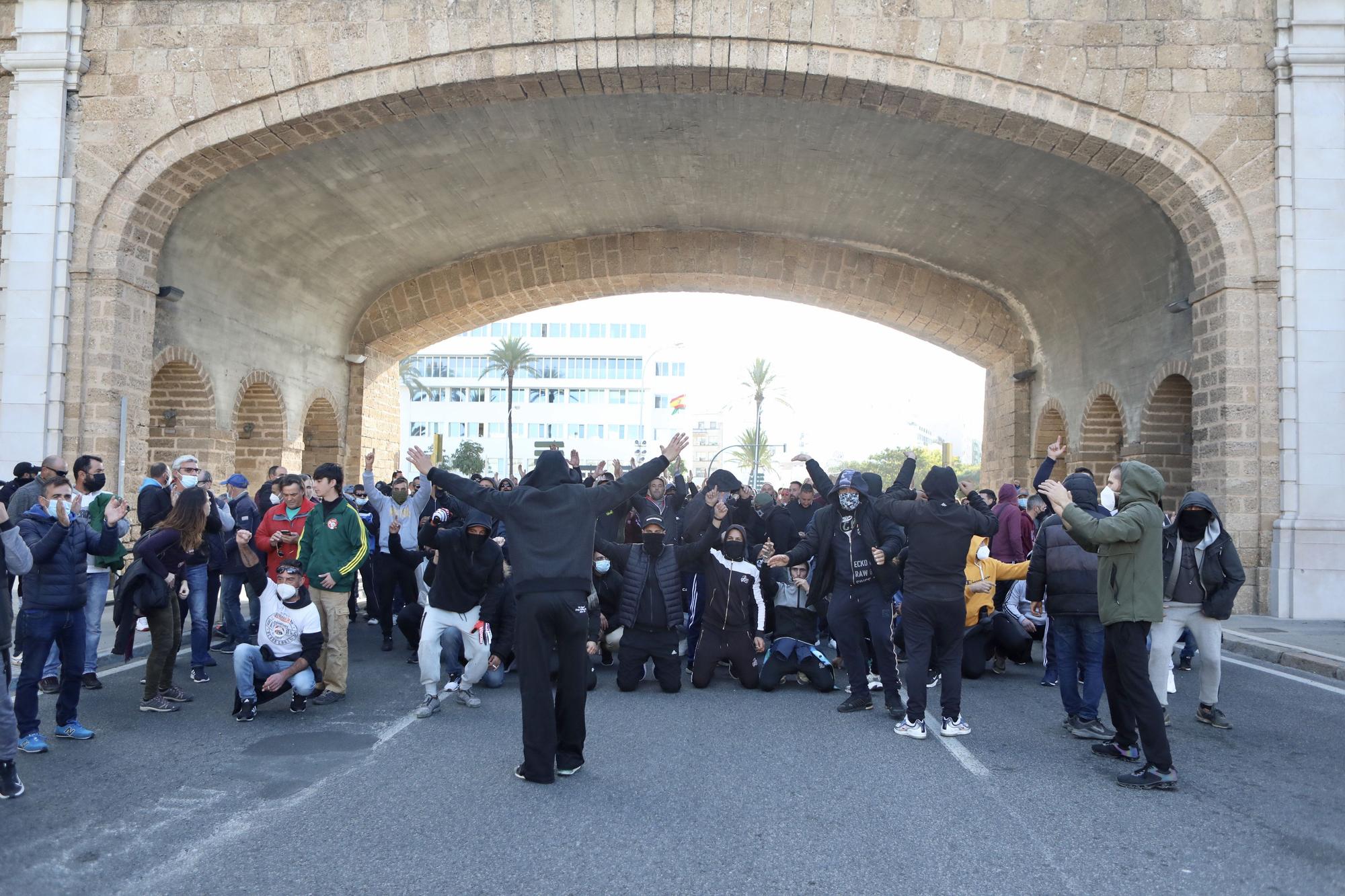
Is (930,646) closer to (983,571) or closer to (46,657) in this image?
(983,571)

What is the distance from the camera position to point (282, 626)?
7.33m

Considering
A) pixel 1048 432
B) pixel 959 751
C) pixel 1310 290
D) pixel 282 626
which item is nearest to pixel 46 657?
pixel 282 626

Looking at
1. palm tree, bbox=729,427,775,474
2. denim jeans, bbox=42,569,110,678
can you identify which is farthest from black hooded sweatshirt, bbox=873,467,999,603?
palm tree, bbox=729,427,775,474

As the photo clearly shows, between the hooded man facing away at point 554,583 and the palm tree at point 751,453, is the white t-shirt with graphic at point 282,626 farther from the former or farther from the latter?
the palm tree at point 751,453

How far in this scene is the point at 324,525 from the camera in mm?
7805

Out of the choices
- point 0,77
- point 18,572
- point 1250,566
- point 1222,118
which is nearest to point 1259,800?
point 18,572

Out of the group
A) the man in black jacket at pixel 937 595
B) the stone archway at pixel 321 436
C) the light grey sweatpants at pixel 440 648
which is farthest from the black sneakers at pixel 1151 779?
the stone archway at pixel 321 436

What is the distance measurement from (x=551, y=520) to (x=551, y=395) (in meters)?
69.7

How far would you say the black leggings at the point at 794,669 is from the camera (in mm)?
8453

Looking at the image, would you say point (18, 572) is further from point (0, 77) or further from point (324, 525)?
point (0, 77)

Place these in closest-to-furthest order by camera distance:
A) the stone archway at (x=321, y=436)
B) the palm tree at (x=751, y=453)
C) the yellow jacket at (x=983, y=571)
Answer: the yellow jacket at (x=983, y=571) → the stone archway at (x=321, y=436) → the palm tree at (x=751, y=453)

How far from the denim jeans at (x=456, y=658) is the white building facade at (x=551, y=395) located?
6485 cm

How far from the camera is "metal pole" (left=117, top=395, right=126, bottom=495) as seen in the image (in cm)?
1377

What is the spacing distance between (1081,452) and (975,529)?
12603 mm
